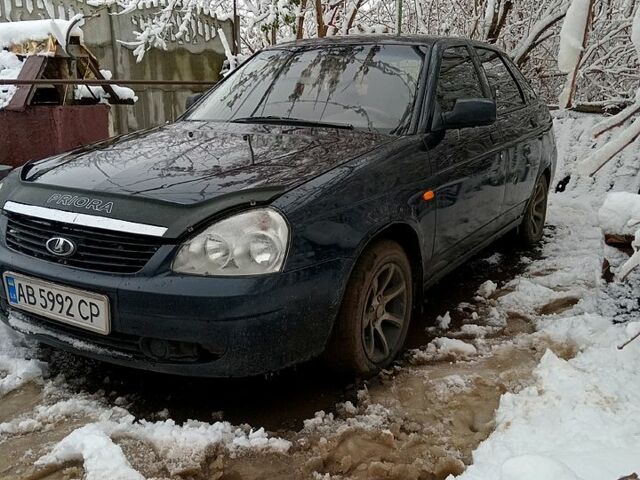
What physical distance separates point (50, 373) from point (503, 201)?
283cm

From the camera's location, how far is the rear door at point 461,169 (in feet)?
10.2

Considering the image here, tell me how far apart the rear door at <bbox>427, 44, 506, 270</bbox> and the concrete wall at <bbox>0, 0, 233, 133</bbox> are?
17.2 feet

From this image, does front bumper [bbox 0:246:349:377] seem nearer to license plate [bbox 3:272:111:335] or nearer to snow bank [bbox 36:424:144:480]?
license plate [bbox 3:272:111:335]

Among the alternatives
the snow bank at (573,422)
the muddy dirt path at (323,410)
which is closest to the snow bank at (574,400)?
the snow bank at (573,422)

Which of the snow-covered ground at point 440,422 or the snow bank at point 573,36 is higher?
the snow bank at point 573,36

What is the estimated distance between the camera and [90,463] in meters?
2.06

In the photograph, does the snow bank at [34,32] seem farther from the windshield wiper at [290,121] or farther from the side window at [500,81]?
the side window at [500,81]

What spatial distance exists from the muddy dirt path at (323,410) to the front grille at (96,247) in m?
0.62

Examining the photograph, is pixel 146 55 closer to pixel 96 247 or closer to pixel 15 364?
pixel 15 364

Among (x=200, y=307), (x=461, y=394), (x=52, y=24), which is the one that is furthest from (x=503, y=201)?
(x=52, y=24)

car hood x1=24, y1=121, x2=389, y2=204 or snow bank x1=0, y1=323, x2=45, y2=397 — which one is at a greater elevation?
car hood x1=24, y1=121, x2=389, y2=204

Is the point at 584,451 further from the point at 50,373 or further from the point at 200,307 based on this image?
the point at 50,373

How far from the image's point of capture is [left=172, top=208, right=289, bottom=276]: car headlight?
213 cm

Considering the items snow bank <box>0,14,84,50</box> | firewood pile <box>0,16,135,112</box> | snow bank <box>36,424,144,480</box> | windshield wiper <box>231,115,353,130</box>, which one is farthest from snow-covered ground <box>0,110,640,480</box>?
snow bank <box>0,14,84,50</box>
